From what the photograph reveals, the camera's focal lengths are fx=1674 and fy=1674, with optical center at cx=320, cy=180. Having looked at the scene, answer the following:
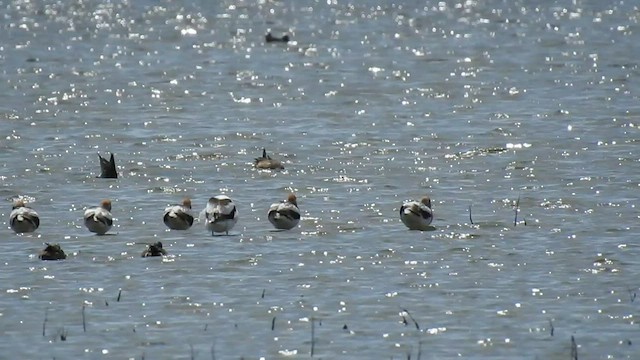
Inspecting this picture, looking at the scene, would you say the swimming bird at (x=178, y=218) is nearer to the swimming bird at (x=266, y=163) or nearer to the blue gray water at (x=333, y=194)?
the blue gray water at (x=333, y=194)

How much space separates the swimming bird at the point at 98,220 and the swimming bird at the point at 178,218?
764mm

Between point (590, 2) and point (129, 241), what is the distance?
165 ft

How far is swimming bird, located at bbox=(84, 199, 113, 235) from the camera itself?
22.2 m

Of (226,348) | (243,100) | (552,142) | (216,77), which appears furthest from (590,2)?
(226,348)

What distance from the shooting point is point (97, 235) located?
22.5 meters

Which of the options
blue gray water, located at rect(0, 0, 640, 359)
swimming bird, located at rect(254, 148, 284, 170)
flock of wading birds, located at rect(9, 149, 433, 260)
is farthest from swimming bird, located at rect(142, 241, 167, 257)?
swimming bird, located at rect(254, 148, 284, 170)

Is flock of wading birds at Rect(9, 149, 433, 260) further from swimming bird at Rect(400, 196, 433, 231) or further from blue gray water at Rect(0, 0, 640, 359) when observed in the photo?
blue gray water at Rect(0, 0, 640, 359)

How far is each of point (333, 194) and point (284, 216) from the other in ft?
11.3

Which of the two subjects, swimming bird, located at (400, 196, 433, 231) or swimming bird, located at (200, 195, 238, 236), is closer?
swimming bird, located at (200, 195, 238, 236)

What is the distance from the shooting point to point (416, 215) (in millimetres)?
22188

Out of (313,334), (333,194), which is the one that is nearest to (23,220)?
(333,194)

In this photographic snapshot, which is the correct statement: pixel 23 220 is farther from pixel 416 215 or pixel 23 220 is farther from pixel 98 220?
pixel 416 215

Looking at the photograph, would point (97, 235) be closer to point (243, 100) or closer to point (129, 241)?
point (129, 241)

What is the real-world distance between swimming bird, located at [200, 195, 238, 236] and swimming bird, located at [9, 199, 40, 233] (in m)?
2.34
